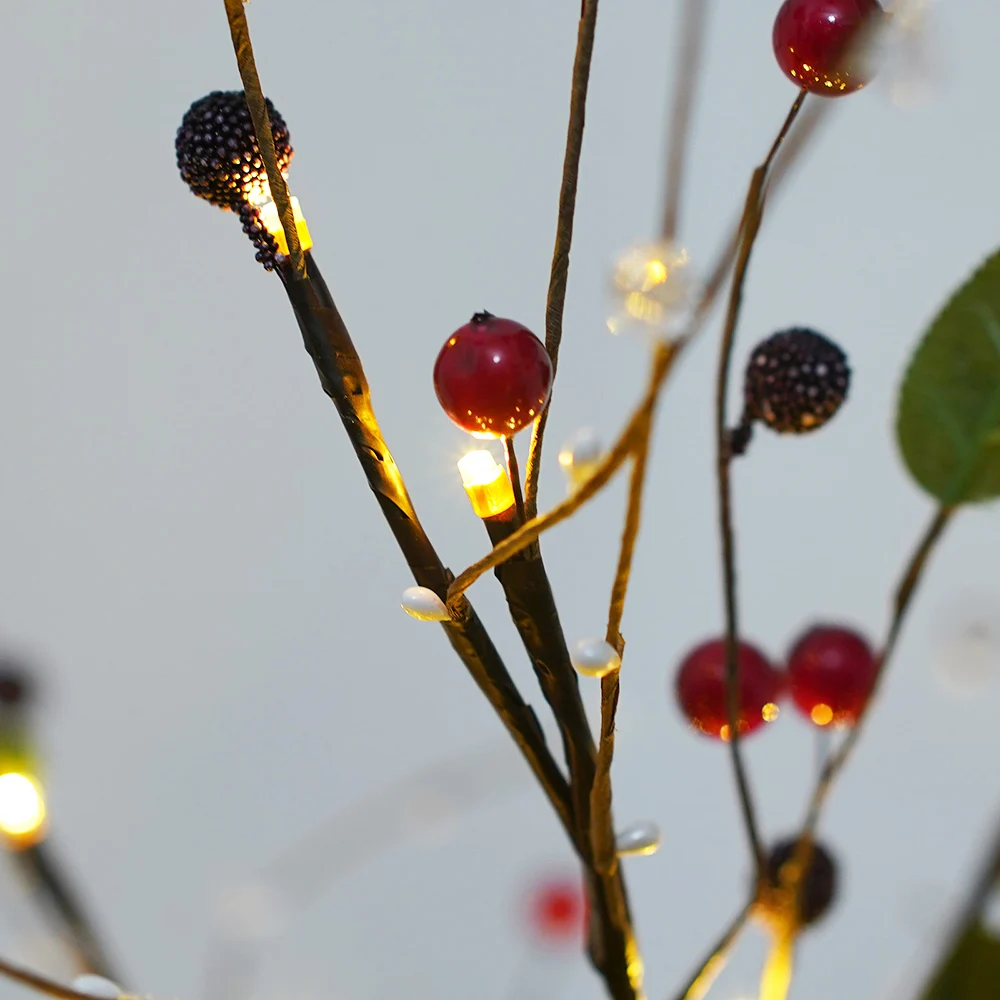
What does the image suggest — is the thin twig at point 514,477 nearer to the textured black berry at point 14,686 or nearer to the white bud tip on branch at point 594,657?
the white bud tip on branch at point 594,657

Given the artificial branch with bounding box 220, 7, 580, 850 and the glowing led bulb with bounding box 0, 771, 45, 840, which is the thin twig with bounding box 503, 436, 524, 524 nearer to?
the artificial branch with bounding box 220, 7, 580, 850

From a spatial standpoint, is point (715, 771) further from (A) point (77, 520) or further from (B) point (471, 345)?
(B) point (471, 345)

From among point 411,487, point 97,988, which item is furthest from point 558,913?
point 97,988

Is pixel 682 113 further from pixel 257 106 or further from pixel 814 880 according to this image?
pixel 814 880

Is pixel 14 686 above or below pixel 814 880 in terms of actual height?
above

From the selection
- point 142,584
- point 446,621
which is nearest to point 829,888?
point 446,621

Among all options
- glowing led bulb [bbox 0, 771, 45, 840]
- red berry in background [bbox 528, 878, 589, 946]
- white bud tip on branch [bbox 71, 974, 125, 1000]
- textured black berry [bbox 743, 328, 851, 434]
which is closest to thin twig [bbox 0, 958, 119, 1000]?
white bud tip on branch [bbox 71, 974, 125, 1000]

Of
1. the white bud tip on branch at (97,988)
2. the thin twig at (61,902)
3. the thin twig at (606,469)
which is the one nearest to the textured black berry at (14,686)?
the thin twig at (61,902)
